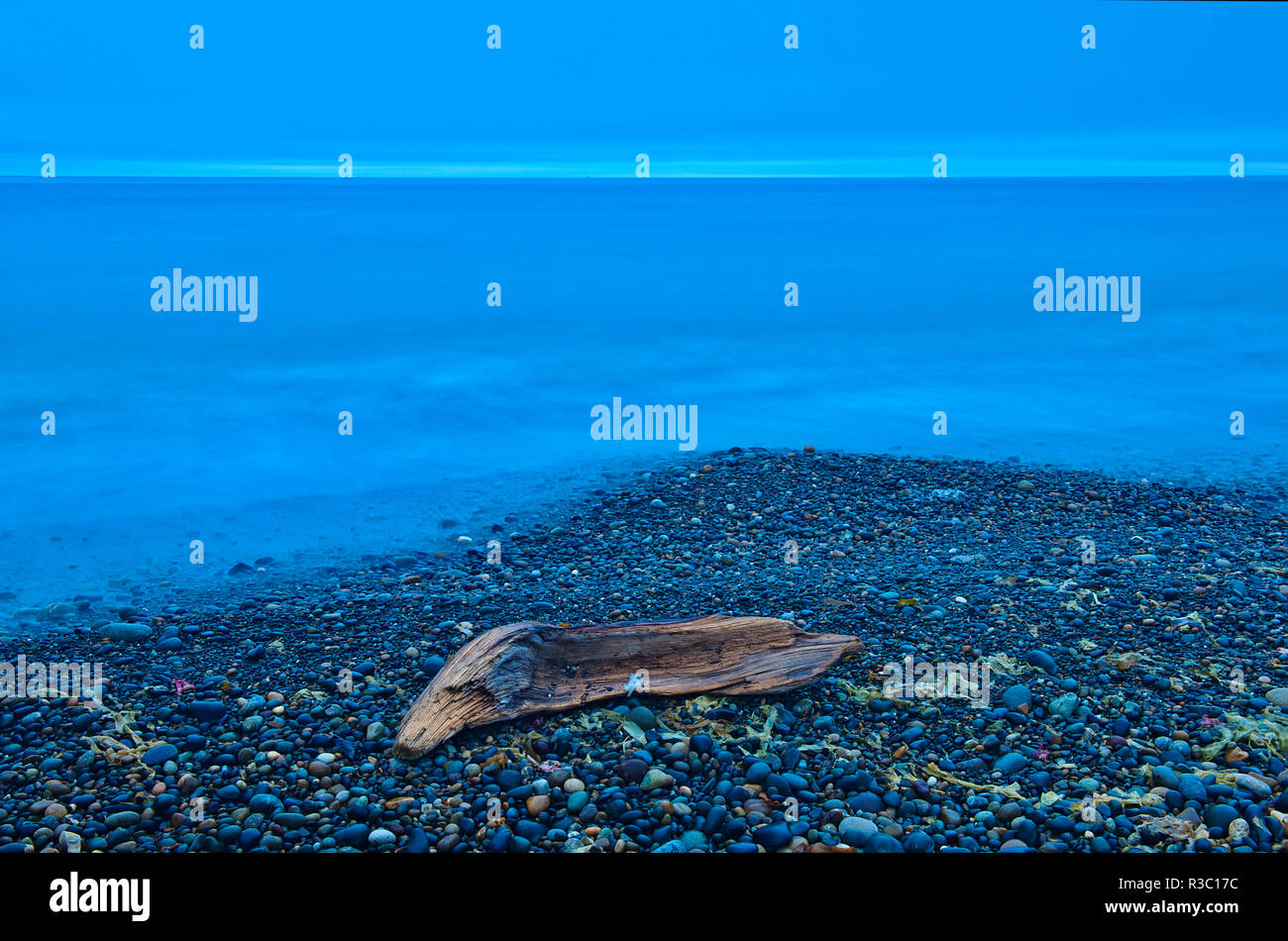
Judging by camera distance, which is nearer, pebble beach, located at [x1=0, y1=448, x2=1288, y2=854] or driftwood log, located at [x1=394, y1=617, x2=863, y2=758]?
pebble beach, located at [x1=0, y1=448, x2=1288, y2=854]

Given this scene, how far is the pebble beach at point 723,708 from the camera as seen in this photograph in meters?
4.12

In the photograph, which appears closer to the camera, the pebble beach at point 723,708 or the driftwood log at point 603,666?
the pebble beach at point 723,708

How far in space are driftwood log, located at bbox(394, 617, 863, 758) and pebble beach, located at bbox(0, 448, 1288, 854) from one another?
9 centimetres

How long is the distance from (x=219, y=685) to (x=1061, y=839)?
4.03 m

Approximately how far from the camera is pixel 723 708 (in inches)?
191

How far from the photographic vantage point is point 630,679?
4.97 meters

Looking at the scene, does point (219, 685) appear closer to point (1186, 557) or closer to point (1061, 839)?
point (1061, 839)

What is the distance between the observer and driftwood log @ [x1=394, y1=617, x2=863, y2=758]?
4.70m

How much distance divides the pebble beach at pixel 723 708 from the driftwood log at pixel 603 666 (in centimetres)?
9

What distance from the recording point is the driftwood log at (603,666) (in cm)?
470

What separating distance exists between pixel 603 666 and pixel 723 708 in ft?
2.10
